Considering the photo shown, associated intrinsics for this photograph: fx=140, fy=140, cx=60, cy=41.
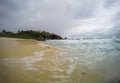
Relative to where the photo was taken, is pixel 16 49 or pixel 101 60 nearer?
pixel 101 60

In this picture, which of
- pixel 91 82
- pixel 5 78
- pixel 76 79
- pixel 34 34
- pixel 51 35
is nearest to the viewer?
pixel 5 78

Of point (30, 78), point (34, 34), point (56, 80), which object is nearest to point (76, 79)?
point (56, 80)

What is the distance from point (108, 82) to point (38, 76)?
242 centimetres

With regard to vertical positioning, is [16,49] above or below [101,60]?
above

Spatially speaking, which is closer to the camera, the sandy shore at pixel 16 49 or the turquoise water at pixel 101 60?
the turquoise water at pixel 101 60

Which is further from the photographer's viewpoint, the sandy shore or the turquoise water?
the sandy shore

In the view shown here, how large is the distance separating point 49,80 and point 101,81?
5.91ft

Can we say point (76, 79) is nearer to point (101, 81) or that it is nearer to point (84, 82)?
point (84, 82)

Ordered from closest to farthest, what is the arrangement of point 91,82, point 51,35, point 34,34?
point 91,82 < point 34,34 < point 51,35

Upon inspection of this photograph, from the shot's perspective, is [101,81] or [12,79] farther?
[101,81]

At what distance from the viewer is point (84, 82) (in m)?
4.72

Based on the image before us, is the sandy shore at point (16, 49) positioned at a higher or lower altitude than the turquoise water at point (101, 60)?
higher

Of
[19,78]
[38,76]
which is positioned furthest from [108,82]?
[19,78]

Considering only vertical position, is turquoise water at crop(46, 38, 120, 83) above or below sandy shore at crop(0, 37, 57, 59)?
below
